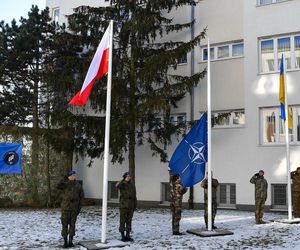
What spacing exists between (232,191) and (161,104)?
5219mm

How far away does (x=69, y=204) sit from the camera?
10.9 meters

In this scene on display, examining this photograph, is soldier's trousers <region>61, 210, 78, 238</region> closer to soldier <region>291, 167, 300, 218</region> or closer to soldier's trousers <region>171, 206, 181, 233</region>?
soldier's trousers <region>171, 206, 181, 233</region>

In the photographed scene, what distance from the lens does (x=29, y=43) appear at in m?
21.6

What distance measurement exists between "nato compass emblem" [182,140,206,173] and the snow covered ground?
1997 mm

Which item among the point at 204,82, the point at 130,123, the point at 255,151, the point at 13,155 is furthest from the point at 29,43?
the point at 255,151

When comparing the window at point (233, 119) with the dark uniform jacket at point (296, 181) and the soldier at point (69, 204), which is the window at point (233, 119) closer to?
the dark uniform jacket at point (296, 181)

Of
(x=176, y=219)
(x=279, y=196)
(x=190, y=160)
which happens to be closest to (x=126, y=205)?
(x=176, y=219)

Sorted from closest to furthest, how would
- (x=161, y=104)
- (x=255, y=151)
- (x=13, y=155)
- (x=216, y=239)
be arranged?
(x=216, y=239) < (x=161, y=104) < (x=255, y=151) < (x=13, y=155)

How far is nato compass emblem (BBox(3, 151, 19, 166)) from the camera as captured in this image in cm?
2014

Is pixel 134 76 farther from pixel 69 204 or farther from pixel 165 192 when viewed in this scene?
pixel 69 204

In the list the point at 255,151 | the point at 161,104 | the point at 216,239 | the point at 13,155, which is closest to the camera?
the point at 216,239

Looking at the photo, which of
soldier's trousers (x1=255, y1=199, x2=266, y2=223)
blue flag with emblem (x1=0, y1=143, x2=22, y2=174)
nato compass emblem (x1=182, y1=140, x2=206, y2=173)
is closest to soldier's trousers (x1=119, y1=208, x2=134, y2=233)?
nato compass emblem (x1=182, y1=140, x2=206, y2=173)

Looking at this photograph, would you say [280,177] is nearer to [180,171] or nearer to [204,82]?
[204,82]

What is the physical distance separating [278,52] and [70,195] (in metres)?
12.1
